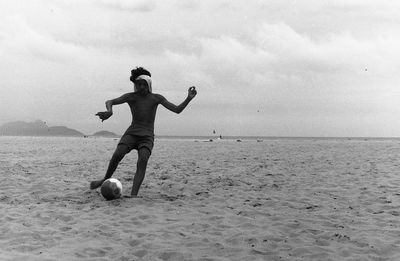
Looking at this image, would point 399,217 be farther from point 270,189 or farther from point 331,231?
point 270,189

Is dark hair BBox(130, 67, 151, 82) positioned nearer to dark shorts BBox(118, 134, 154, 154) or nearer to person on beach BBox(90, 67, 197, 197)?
person on beach BBox(90, 67, 197, 197)

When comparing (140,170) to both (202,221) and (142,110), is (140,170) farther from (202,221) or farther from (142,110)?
(202,221)

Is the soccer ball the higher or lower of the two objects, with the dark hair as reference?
lower

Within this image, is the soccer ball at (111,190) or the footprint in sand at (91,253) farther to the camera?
the soccer ball at (111,190)

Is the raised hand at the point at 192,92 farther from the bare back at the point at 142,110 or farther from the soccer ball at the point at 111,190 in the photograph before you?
the soccer ball at the point at 111,190

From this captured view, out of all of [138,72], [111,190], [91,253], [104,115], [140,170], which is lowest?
[91,253]

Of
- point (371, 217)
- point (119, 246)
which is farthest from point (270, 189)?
point (119, 246)

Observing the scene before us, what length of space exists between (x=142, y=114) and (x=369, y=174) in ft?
27.4

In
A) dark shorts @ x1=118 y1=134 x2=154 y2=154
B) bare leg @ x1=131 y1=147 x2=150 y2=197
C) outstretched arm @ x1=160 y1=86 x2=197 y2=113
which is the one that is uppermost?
outstretched arm @ x1=160 y1=86 x2=197 y2=113

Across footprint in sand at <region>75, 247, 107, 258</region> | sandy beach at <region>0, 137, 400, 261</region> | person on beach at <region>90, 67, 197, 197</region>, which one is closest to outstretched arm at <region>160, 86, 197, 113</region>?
→ person on beach at <region>90, 67, 197, 197</region>

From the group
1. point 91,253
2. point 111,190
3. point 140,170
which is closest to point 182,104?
point 140,170

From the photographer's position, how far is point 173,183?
11250 mm

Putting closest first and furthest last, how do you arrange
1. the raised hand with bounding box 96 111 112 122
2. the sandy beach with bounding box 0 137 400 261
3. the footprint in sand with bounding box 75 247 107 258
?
the footprint in sand with bounding box 75 247 107 258, the sandy beach with bounding box 0 137 400 261, the raised hand with bounding box 96 111 112 122

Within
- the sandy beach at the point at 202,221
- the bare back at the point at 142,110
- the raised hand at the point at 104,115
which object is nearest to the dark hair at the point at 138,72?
the bare back at the point at 142,110
